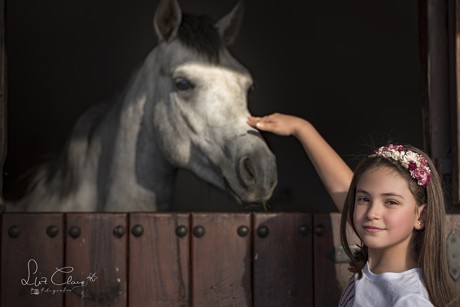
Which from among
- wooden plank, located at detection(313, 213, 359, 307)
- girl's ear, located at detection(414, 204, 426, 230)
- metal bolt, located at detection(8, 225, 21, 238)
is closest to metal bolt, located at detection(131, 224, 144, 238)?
metal bolt, located at detection(8, 225, 21, 238)

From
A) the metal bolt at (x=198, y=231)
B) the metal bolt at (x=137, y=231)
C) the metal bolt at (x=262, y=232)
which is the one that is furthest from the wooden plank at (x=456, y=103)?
the metal bolt at (x=137, y=231)

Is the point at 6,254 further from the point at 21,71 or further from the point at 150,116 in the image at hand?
the point at 21,71

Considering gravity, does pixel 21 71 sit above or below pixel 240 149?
above

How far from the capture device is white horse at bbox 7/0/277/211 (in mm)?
2104

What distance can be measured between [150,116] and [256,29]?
167cm

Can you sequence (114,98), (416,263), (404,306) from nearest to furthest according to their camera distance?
(404,306) → (416,263) → (114,98)

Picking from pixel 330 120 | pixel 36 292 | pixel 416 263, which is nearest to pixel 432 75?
pixel 416 263

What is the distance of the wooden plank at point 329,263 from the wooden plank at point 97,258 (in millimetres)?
414

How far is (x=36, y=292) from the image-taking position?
158cm

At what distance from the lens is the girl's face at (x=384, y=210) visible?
131cm

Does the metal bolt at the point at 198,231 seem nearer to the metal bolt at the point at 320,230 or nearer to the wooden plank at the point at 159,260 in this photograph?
the wooden plank at the point at 159,260

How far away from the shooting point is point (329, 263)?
1596mm

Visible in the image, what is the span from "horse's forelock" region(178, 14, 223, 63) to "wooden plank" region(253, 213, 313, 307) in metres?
0.75
